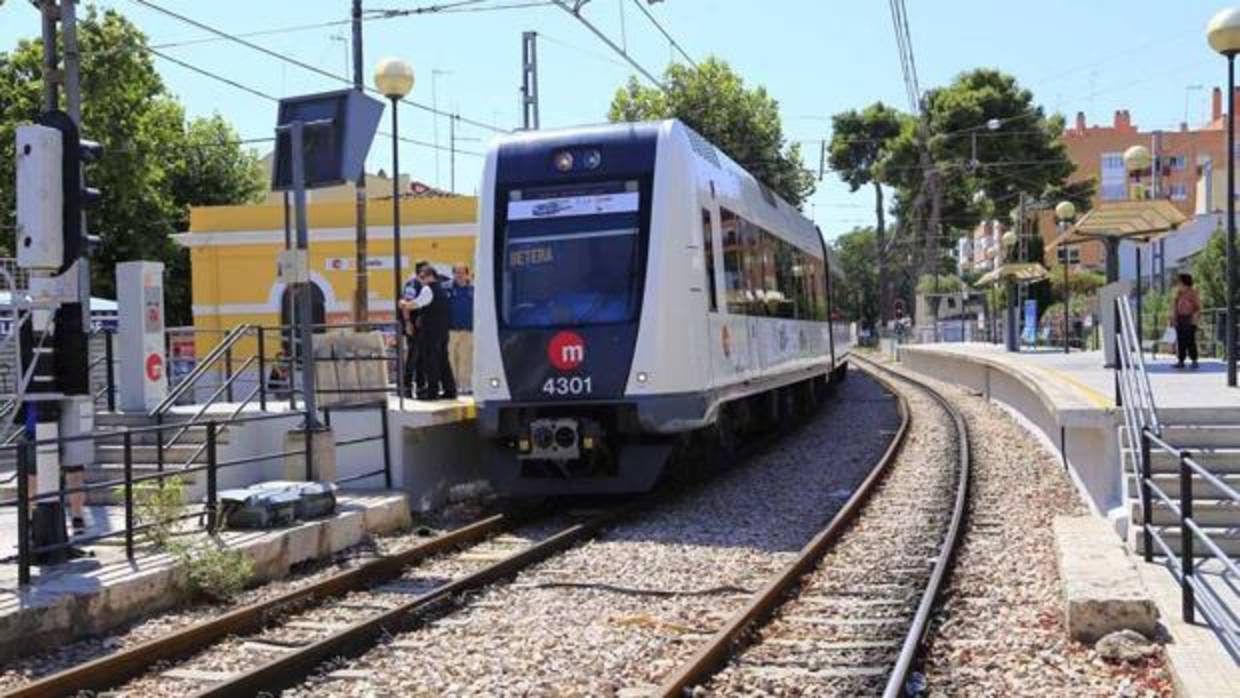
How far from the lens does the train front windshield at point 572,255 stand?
12.0 m

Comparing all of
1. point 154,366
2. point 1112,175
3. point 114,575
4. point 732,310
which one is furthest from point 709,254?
point 1112,175

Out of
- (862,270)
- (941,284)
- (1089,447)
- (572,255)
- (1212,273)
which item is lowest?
(1089,447)

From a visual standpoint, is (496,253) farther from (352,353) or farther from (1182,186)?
(1182,186)

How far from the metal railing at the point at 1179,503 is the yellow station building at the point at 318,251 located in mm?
22704

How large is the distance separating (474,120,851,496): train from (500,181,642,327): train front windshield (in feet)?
0.04

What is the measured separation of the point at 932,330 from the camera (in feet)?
190

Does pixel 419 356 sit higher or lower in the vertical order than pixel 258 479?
higher

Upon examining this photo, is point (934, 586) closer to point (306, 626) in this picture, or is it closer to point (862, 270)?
point (306, 626)

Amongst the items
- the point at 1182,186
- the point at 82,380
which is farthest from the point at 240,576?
the point at 1182,186

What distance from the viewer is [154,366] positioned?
1359 cm

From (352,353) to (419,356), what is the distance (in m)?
0.94

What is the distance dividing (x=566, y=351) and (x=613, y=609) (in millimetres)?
4248

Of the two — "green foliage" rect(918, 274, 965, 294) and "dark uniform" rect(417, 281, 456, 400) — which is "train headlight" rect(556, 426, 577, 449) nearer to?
"dark uniform" rect(417, 281, 456, 400)

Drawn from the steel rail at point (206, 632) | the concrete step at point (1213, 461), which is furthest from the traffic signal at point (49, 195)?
the concrete step at point (1213, 461)
